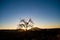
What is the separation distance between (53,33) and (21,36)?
151cm

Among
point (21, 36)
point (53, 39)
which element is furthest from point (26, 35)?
→ point (53, 39)

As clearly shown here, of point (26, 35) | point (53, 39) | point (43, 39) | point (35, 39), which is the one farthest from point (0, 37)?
point (53, 39)

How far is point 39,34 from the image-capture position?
4547 mm

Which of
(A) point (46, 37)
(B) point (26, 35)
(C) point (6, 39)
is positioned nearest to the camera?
(C) point (6, 39)

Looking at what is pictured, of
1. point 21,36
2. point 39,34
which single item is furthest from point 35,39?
point 21,36

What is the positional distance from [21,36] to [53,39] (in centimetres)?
148

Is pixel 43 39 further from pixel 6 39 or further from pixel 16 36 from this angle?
pixel 6 39

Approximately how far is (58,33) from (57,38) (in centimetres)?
23

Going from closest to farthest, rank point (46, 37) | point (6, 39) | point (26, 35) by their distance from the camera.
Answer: point (6, 39) < point (26, 35) < point (46, 37)

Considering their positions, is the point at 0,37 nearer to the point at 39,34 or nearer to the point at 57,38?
the point at 39,34

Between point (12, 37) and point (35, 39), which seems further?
point (35, 39)

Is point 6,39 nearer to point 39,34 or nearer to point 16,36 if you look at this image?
point 16,36

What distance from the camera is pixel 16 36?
13.7ft

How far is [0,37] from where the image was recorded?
4.07m
